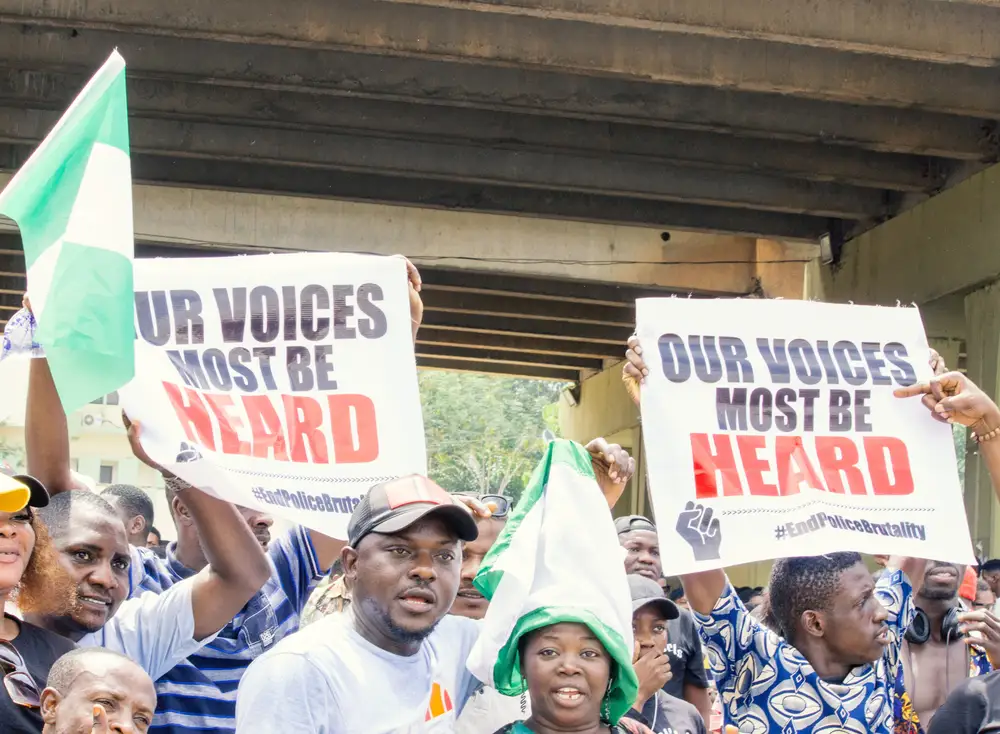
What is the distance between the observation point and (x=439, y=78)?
12.7 m

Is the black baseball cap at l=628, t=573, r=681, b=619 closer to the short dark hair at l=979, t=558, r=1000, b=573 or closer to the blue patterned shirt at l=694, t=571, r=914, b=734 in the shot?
the blue patterned shirt at l=694, t=571, r=914, b=734

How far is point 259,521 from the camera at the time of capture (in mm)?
5012

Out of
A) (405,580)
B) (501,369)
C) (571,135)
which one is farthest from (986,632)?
(501,369)

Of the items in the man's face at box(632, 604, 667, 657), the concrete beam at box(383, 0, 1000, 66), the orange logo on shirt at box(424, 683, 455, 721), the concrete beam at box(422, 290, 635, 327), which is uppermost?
the concrete beam at box(422, 290, 635, 327)

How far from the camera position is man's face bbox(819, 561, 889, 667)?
455 centimetres

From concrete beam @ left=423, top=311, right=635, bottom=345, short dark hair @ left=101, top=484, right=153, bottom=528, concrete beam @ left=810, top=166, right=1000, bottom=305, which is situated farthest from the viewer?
concrete beam @ left=423, top=311, right=635, bottom=345

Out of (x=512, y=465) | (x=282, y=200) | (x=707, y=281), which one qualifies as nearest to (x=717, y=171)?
(x=707, y=281)

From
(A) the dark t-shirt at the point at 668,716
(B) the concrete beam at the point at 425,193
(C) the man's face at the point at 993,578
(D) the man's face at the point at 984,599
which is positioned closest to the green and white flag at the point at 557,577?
(A) the dark t-shirt at the point at 668,716

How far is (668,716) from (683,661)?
1268mm

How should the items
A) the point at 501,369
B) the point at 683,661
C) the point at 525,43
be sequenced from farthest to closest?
the point at 501,369, the point at 525,43, the point at 683,661

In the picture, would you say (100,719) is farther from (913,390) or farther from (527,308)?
(527,308)

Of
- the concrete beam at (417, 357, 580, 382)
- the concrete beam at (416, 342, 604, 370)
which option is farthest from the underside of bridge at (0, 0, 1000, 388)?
the concrete beam at (417, 357, 580, 382)

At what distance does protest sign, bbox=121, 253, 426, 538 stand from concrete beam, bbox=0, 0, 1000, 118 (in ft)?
23.6

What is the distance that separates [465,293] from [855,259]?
5.58m
